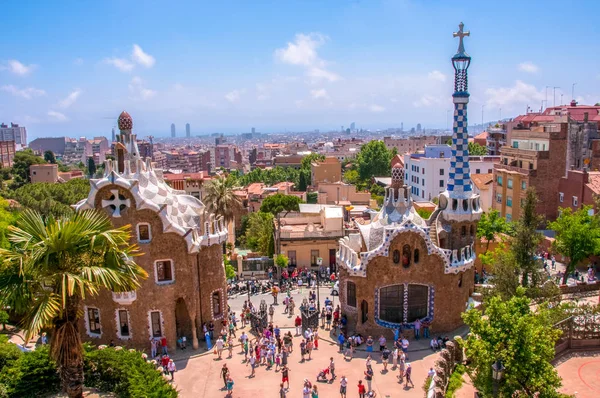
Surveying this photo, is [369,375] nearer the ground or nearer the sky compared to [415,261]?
nearer the ground

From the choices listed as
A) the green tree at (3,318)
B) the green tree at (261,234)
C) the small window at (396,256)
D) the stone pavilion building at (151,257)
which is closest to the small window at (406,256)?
→ the small window at (396,256)

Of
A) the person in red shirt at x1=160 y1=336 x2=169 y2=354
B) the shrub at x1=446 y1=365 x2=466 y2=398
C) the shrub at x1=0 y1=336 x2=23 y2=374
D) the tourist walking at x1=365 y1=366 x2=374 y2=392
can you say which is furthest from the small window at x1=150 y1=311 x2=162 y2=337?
the shrub at x1=446 y1=365 x2=466 y2=398

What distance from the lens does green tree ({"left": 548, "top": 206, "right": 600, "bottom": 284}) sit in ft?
112

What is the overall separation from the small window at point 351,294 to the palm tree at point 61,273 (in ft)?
47.8

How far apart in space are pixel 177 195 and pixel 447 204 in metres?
16.0

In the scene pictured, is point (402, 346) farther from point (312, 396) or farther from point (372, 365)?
point (312, 396)

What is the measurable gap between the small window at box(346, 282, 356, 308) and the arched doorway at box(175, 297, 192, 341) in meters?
9.10

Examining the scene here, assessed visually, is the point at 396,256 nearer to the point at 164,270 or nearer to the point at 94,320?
the point at 164,270

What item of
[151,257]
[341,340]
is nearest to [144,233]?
[151,257]

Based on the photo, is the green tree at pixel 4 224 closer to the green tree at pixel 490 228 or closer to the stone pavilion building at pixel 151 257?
the stone pavilion building at pixel 151 257

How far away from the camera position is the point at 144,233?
27078mm

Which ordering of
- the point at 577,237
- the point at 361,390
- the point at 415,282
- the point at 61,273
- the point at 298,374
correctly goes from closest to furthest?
the point at 61,273 < the point at 361,390 < the point at 298,374 < the point at 415,282 < the point at 577,237

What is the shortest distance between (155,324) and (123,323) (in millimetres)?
1720

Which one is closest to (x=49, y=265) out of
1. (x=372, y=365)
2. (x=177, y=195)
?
(x=177, y=195)
